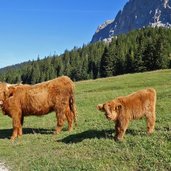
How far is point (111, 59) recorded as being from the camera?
113438 millimetres

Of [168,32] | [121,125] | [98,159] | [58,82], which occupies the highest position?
[168,32]

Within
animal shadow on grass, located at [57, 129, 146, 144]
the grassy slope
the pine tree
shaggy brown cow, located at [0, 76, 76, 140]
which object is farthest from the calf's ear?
the pine tree

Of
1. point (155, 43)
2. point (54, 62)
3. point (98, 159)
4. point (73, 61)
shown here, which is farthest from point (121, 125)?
point (54, 62)

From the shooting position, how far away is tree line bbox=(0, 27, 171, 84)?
97.7m

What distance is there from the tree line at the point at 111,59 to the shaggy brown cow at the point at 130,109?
83.9 meters

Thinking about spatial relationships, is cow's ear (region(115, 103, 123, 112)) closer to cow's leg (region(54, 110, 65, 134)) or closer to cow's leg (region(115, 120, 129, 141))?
cow's leg (region(115, 120, 129, 141))

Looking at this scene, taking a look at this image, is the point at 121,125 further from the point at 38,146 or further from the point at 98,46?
the point at 98,46

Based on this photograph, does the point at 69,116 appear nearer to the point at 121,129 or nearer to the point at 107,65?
the point at 121,129

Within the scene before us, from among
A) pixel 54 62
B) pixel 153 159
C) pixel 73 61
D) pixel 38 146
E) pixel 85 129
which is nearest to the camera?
pixel 153 159

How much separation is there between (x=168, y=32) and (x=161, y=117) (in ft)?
373

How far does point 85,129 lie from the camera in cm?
1648

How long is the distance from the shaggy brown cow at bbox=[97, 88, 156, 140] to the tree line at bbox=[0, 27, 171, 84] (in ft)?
275

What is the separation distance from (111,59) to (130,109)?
101307mm

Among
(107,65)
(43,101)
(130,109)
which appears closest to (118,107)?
(130,109)
